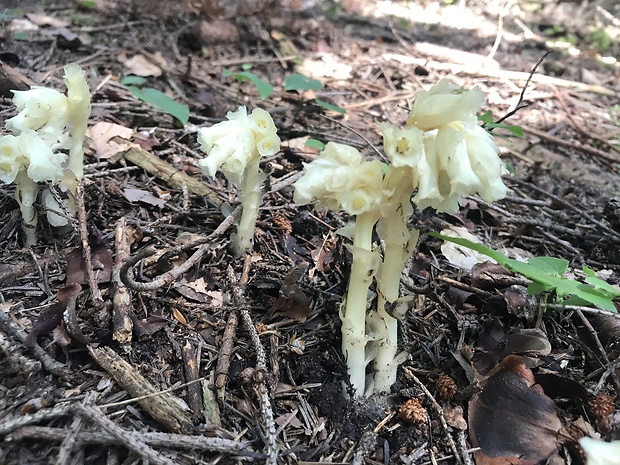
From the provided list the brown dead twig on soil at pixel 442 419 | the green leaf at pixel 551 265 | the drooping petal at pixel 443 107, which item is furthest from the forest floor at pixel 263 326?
the drooping petal at pixel 443 107

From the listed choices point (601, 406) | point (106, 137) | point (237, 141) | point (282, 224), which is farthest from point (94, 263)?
point (601, 406)

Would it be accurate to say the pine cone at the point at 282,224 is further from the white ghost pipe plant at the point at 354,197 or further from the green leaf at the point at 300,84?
the green leaf at the point at 300,84

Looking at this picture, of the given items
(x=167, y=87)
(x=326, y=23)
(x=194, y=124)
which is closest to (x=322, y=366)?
(x=194, y=124)

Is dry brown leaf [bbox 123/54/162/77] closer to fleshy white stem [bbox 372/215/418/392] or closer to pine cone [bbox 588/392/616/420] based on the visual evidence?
fleshy white stem [bbox 372/215/418/392]

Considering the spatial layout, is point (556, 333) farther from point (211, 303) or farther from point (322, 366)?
point (211, 303)

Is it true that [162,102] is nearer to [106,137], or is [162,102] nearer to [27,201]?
[106,137]
